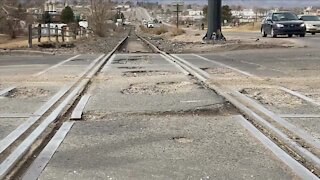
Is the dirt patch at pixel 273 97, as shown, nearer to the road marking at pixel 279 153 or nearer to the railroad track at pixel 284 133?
the railroad track at pixel 284 133

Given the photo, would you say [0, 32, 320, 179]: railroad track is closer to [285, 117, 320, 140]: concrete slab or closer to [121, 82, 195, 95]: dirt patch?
[285, 117, 320, 140]: concrete slab

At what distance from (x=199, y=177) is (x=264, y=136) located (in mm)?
2113

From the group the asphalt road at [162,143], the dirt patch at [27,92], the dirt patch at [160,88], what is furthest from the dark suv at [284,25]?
the dirt patch at [27,92]

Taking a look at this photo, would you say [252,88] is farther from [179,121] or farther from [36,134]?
[36,134]

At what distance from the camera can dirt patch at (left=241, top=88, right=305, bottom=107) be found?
33.2 feet

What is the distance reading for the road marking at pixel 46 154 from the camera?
572cm

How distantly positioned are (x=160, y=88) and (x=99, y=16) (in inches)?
2439

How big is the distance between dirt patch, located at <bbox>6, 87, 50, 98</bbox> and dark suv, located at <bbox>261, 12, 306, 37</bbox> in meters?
28.0

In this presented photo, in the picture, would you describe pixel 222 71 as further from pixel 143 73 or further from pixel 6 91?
pixel 6 91

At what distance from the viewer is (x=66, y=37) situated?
5025cm

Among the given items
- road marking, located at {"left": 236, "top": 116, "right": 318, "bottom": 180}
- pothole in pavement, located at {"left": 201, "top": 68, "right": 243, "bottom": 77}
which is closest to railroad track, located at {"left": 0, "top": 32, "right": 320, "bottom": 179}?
road marking, located at {"left": 236, "top": 116, "right": 318, "bottom": 180}

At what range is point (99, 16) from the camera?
7312 centimetres

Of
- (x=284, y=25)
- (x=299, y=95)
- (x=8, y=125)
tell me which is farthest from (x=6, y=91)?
(x=284, y=25)

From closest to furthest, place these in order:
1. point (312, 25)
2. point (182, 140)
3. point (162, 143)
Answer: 1. point (162, 143)
2. point (182, 140)
3. point (312, 25)
